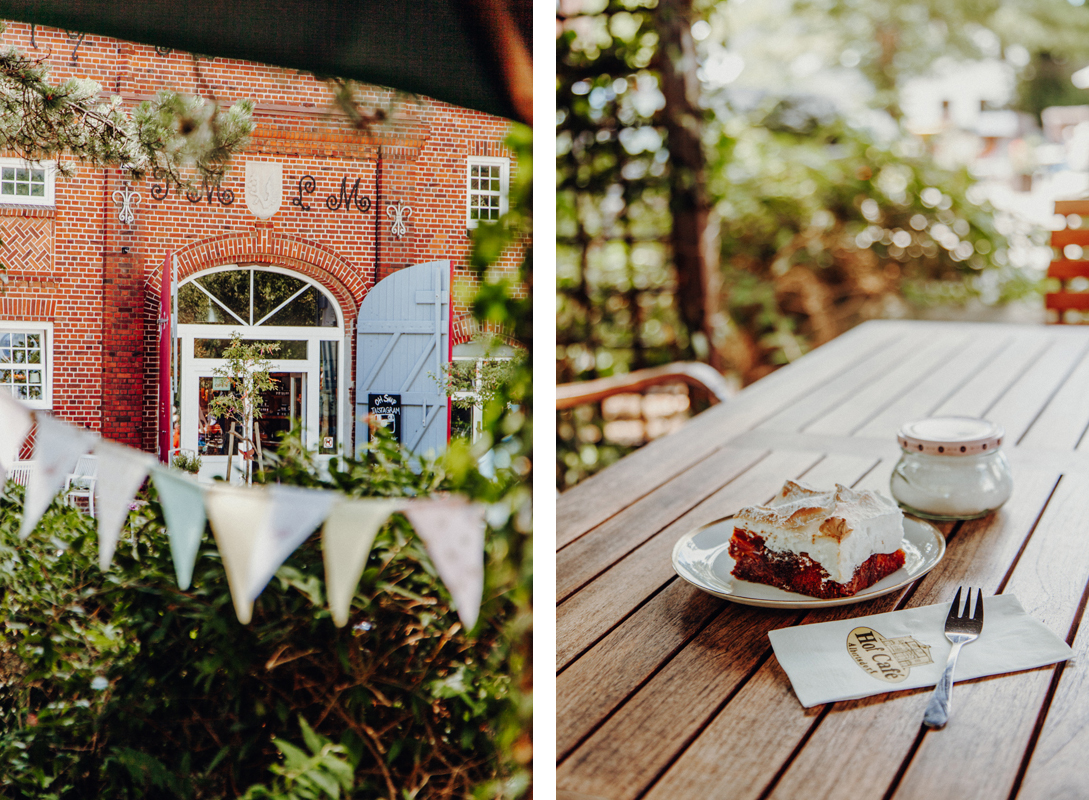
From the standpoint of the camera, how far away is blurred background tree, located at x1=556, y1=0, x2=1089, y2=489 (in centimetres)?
255

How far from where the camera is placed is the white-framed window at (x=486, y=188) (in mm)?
944

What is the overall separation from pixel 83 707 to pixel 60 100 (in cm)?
62

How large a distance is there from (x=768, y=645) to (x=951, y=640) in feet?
0.60

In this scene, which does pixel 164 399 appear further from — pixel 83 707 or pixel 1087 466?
pixel 1087 466

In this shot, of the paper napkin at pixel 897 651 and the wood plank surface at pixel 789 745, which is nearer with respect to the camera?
the wood plank surface at pixel 789 745

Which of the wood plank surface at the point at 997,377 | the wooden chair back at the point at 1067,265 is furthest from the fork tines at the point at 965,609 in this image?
the wooden chair back at the point at 1067,265

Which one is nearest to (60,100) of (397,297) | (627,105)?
(397,297)

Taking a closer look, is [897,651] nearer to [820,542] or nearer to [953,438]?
[820,542]

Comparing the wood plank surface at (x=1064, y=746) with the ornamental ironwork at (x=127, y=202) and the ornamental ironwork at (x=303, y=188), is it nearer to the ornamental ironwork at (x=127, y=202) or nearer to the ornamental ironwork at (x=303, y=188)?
the ornamental ironwork at (x=303, y=188)

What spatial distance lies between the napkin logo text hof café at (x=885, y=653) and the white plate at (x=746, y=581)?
5 cm

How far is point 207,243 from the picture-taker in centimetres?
88

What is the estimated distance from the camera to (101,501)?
82 cm

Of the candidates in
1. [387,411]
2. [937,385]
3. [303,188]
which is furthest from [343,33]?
[937,385]

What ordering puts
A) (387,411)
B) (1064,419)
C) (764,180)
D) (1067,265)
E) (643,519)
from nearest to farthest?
(387,411) < (643,519) < (1064,419) < (1067,265) < (764,180)
